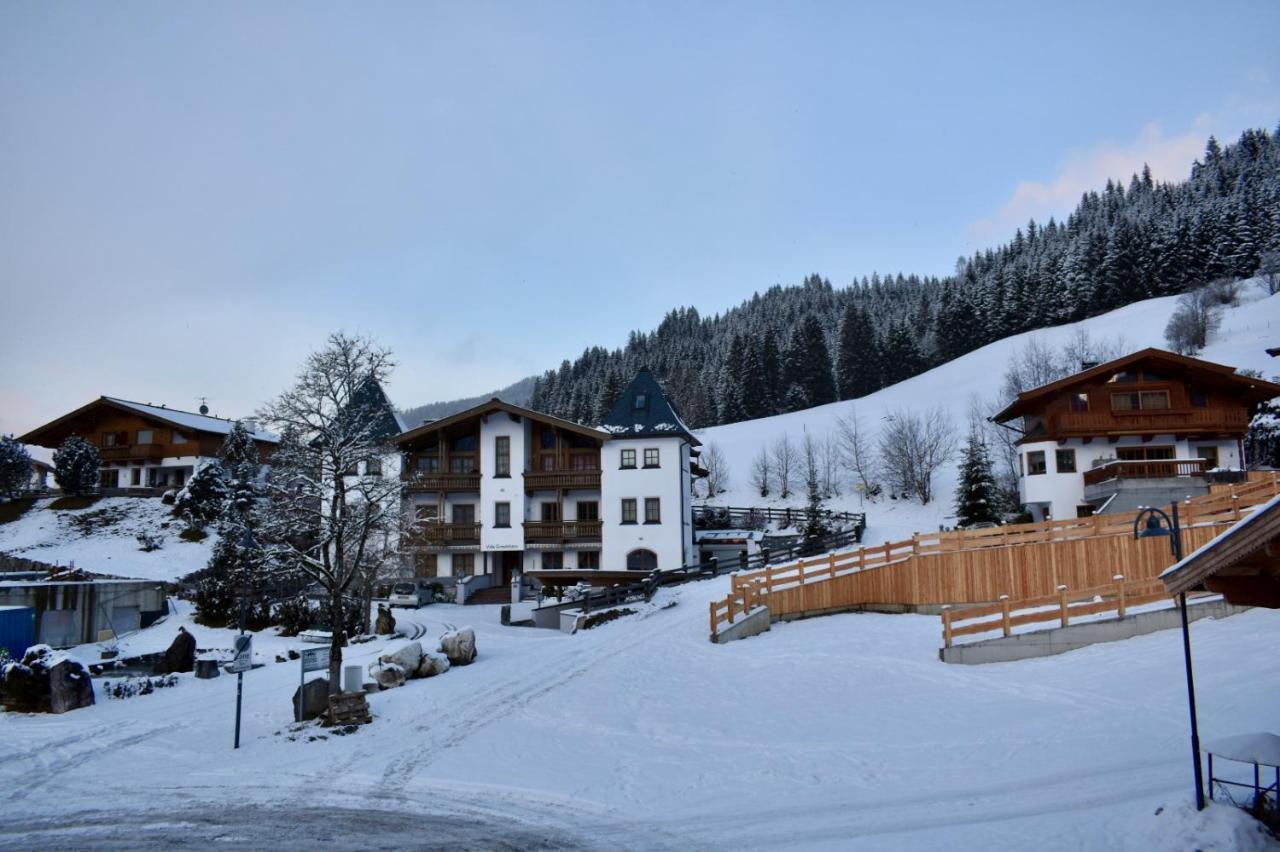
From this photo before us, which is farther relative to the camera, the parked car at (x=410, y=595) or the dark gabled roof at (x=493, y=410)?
the dark gabled roof at (x=493, y=410)

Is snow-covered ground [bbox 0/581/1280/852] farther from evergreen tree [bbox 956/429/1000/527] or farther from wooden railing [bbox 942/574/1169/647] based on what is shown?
evergreen tree [bbox 956/429/1000/527]

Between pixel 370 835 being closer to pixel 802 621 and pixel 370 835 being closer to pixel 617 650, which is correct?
pixel 617 650

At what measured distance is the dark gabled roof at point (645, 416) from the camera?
3934cm

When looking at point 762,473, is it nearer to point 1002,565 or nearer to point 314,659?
point 1002,565

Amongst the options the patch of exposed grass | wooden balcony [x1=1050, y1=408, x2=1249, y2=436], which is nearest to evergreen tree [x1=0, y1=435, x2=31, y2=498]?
the patch of exposed grass

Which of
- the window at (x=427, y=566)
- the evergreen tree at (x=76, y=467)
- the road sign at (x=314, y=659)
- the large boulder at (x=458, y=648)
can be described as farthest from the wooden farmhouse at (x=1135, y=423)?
the evergreen tree at (x=76, y=467)

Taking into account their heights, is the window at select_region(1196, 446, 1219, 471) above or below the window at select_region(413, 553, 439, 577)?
above

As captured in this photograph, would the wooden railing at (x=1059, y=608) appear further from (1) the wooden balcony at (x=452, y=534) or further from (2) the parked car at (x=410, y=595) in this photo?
(1) the wooden balcony at (x=452, y=534)

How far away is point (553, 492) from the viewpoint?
40969 millimetres

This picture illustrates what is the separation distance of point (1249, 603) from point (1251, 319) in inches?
3147

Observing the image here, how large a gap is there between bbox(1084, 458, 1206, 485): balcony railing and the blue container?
42394mm

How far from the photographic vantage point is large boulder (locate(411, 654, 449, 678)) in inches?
779

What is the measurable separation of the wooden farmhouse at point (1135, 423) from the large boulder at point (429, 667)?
105 ft

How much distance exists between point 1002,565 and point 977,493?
68.2ft
